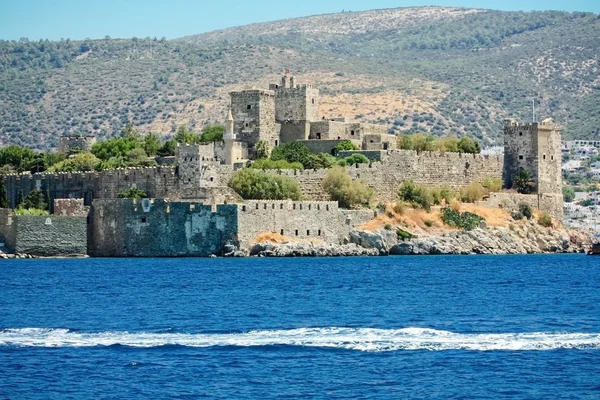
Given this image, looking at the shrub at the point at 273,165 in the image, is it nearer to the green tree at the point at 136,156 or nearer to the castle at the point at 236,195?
the castle at the point at 236,195

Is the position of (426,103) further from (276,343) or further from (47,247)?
(276,343)

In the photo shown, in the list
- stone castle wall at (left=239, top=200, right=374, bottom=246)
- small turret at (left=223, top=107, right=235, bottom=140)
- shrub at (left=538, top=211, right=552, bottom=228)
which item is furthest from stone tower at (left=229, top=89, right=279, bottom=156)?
shrub at (left=538, top=211, right=552, bottom=228)

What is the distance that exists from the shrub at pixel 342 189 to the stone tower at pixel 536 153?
34.6 ft

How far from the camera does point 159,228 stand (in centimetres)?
5997

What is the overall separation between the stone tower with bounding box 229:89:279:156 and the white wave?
35892mm

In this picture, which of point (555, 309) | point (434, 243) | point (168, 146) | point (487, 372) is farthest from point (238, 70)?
point (487, 372)

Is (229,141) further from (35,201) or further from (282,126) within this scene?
(35,201)

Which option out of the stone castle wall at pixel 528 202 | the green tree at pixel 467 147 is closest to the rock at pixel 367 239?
the stone castle wall at pixel 528 202

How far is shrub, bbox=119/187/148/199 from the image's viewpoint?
6339 cm

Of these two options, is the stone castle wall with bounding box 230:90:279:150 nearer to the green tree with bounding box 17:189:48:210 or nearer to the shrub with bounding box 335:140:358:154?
the shrub with bounding box 335:140:358:154

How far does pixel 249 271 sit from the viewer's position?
5334cm

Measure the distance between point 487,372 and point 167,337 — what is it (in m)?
7.65

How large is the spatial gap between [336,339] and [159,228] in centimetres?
2870

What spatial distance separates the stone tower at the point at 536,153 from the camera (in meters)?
72.1
